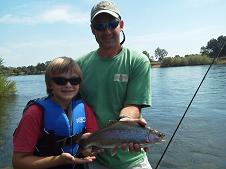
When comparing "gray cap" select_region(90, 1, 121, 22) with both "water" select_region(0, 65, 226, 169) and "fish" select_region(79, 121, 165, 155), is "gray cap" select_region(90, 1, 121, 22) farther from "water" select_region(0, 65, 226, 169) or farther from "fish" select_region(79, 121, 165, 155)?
"water" select_region(0, 65, 226, 169)

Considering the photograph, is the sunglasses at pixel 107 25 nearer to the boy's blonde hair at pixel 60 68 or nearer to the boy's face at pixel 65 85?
the boy's blonde hair at pixel 60 68

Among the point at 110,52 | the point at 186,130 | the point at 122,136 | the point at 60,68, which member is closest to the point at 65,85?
the point at 60,68

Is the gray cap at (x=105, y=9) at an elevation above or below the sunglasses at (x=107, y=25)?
above

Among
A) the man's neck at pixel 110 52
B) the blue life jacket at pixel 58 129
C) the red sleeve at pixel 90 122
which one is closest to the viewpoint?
the blue life jacket at pixel 58 129

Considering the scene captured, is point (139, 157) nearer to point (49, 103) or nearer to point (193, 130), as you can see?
point (49, 103)

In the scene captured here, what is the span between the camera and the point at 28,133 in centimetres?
368

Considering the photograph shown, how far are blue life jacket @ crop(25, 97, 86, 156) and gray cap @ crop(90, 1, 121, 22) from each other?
41.1 inches

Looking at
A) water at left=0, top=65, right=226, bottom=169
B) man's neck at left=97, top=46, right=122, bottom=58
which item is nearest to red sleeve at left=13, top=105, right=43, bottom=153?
man's neck at left=97, top=46, right=122, bottom=58

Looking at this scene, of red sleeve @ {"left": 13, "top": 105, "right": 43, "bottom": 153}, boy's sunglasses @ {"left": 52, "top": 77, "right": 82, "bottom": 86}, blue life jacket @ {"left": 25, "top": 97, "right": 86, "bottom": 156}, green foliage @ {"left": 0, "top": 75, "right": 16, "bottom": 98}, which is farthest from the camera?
green foliage @ {"left": 0, "top": 75, "right": 16, "bottom": 98}

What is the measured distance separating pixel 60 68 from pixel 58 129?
0.63 meters

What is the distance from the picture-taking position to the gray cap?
13.8 feet

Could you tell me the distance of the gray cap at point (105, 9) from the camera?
419 centimetres

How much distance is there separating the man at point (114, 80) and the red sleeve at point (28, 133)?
780 millimetres

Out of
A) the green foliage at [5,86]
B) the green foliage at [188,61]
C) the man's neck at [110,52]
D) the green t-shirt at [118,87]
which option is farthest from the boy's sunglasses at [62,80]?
the green foliage at [188,61]
